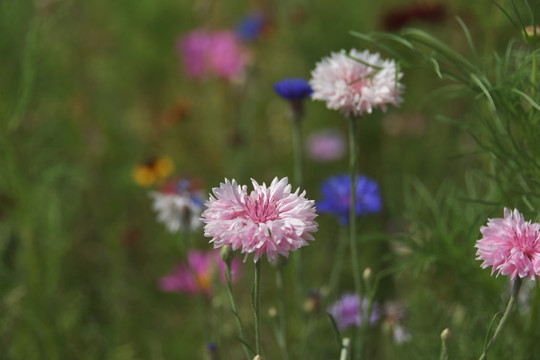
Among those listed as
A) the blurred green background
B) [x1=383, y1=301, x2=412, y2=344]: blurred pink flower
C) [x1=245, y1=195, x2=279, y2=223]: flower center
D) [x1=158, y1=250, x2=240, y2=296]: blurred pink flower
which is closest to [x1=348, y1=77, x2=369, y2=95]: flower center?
the blurred green background

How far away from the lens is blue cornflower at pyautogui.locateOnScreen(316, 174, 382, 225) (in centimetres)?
96

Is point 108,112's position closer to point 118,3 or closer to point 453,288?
point 118,3

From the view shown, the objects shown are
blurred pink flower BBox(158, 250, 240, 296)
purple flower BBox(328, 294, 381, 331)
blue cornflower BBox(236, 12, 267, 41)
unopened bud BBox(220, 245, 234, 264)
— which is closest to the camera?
unopened bud BBox(220, 245, 234, 264)

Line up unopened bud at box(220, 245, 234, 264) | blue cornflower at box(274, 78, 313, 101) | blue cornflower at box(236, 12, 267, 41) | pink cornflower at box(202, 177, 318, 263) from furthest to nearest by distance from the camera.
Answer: blue cornflower at box(236, 12, 267, 41), blue cornflower at box(274, 78, 313, 101), unopened bud at box(220, 245, 234, 264), pink cornflower at box(202, 177, 318, 263)

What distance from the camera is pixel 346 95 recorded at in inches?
27.8

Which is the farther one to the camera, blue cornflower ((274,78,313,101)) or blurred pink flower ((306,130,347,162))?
blurred pink flower ((306,130,347,162))

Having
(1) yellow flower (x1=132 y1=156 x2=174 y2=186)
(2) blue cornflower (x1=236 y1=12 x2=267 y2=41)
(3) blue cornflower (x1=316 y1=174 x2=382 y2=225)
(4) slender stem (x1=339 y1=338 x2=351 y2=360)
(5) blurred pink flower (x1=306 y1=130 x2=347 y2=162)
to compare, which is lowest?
(4) slender stem (x1=339 y1=338 x2=351 y2=360)

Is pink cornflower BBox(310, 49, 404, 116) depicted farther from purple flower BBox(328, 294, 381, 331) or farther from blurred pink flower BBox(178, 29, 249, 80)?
blurred pink flower BBox(178, 29, 249, 80)

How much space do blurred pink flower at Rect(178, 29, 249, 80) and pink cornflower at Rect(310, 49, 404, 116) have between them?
3.92ft

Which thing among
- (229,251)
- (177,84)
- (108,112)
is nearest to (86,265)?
(108,112)

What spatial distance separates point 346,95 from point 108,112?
1.39m

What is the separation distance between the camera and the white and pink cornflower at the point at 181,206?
39.8 inches

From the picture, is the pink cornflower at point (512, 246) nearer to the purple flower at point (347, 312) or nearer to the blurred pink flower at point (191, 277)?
the purple flower at point (347, 312)

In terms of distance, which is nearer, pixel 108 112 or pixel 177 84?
pixel 108 112
